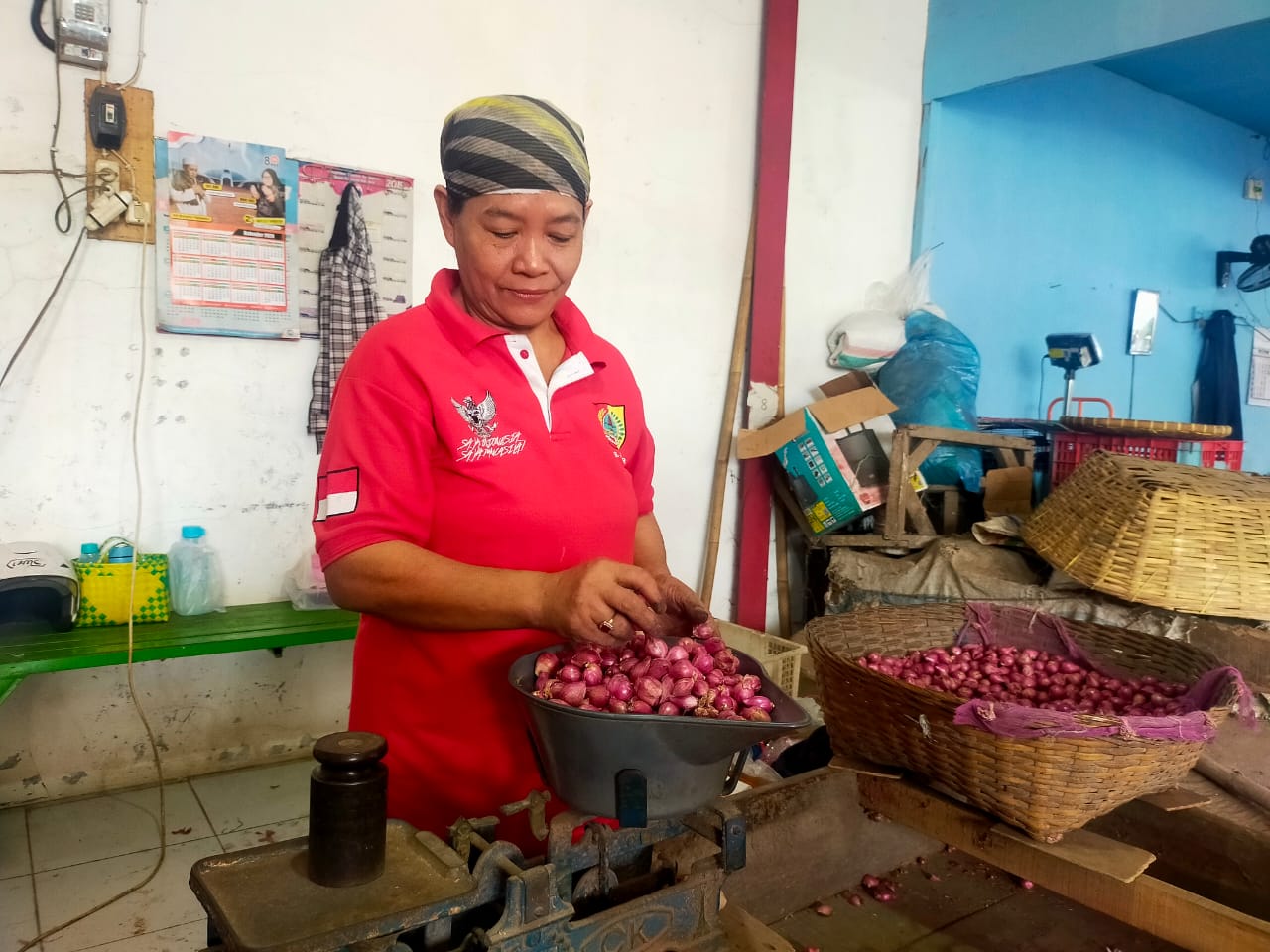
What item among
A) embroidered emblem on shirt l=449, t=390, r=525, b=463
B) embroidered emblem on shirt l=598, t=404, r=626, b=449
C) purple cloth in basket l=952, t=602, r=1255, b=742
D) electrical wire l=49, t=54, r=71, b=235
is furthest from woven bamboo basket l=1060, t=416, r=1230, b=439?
electrical wire l=49, t=54, r=71, b=235

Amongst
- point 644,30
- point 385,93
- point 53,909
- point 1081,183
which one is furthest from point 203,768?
point 1081,183

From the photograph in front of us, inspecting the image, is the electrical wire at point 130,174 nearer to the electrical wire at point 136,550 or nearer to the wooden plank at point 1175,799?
the electrical wire at point 136,550

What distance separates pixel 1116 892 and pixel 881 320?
9.37 ft

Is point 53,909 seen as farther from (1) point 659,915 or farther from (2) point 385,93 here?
(2) point 385,93

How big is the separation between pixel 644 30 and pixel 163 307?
188 cm

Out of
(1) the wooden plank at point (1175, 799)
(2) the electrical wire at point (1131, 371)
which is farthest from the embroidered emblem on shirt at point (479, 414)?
(2) the electrical wire at point (1131, 371)

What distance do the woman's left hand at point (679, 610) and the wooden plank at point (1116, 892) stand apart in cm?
50

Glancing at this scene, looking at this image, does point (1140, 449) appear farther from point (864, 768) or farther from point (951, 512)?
point (864, 768)

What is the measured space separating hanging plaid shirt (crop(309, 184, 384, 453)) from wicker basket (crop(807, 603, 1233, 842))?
69.1 inches

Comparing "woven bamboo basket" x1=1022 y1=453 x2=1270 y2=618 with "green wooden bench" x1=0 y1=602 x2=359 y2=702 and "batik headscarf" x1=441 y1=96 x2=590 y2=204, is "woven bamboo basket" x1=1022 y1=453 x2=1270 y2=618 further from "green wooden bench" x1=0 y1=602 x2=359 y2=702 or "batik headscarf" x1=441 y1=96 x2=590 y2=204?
"green wooden bench" x1=0 y1=602 x2=359 y2=702

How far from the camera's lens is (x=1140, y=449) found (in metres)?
3.06

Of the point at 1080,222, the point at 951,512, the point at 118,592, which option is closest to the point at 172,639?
the point at 118,592

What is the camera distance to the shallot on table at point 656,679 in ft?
3.07

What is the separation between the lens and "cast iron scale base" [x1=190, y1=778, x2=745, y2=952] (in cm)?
75
